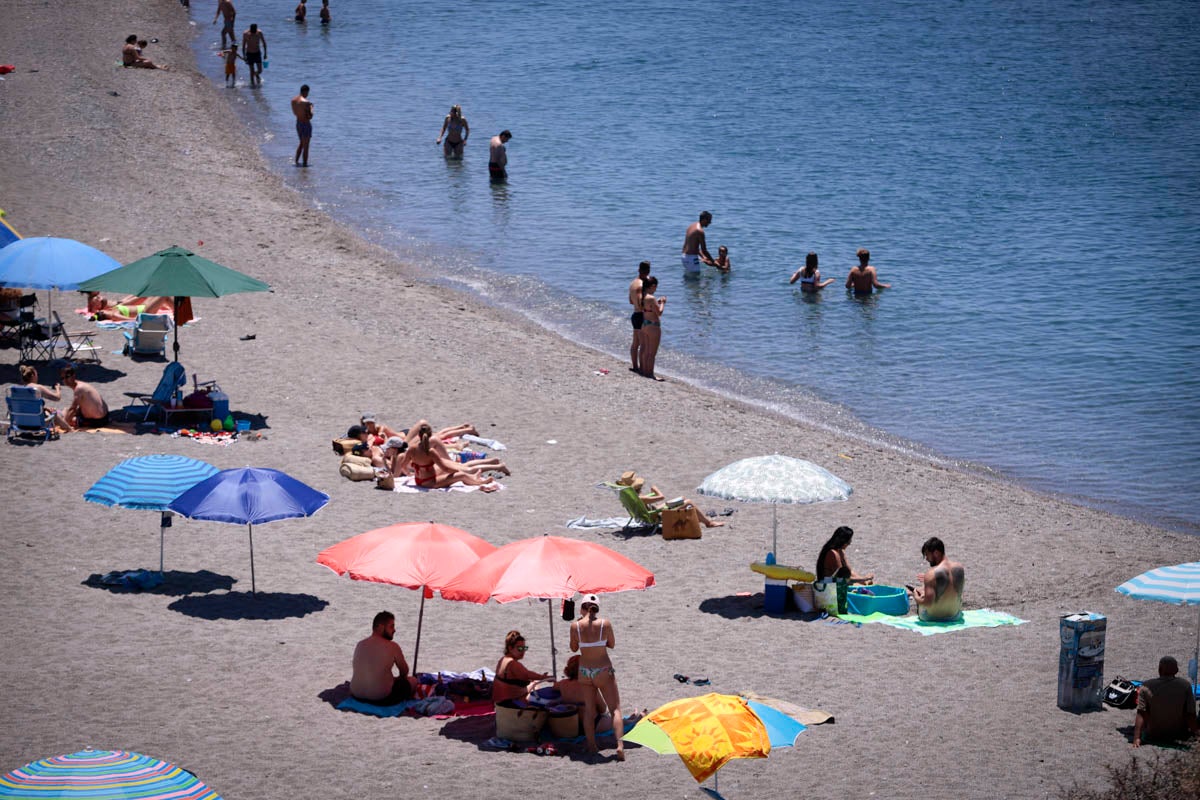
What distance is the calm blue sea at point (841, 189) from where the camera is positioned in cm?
2069

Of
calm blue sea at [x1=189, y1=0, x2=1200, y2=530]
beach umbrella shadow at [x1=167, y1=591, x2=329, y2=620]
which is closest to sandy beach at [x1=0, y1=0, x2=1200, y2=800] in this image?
beach umbrella shadow at [x1=167, y1=591, x2=329, y2=620]

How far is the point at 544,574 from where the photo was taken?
9.77 m

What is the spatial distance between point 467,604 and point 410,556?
89.2 inches

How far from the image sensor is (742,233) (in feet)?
91.7

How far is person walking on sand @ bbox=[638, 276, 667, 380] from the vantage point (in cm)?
1950

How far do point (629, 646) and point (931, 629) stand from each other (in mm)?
2642

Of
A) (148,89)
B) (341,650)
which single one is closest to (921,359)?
(341,650)

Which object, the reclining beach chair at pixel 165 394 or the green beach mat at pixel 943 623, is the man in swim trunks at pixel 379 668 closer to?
the green beach mat at pixel 943 623

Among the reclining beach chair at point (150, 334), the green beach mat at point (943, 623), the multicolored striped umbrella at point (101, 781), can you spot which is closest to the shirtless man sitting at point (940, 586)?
the green beach mat at point (943, 623)

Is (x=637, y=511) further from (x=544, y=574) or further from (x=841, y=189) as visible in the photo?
(x=841, y=189)

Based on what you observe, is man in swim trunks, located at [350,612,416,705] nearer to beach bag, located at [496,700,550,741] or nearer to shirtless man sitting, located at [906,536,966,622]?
beach bag, located at [496,700,550,741]

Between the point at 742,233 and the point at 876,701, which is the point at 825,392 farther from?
the point at 876,701

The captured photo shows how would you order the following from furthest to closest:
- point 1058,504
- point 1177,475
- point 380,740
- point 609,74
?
point 609,74
point 1177,475
point 1058,504
point 380,740

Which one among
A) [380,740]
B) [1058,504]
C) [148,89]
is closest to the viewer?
[380,740]
